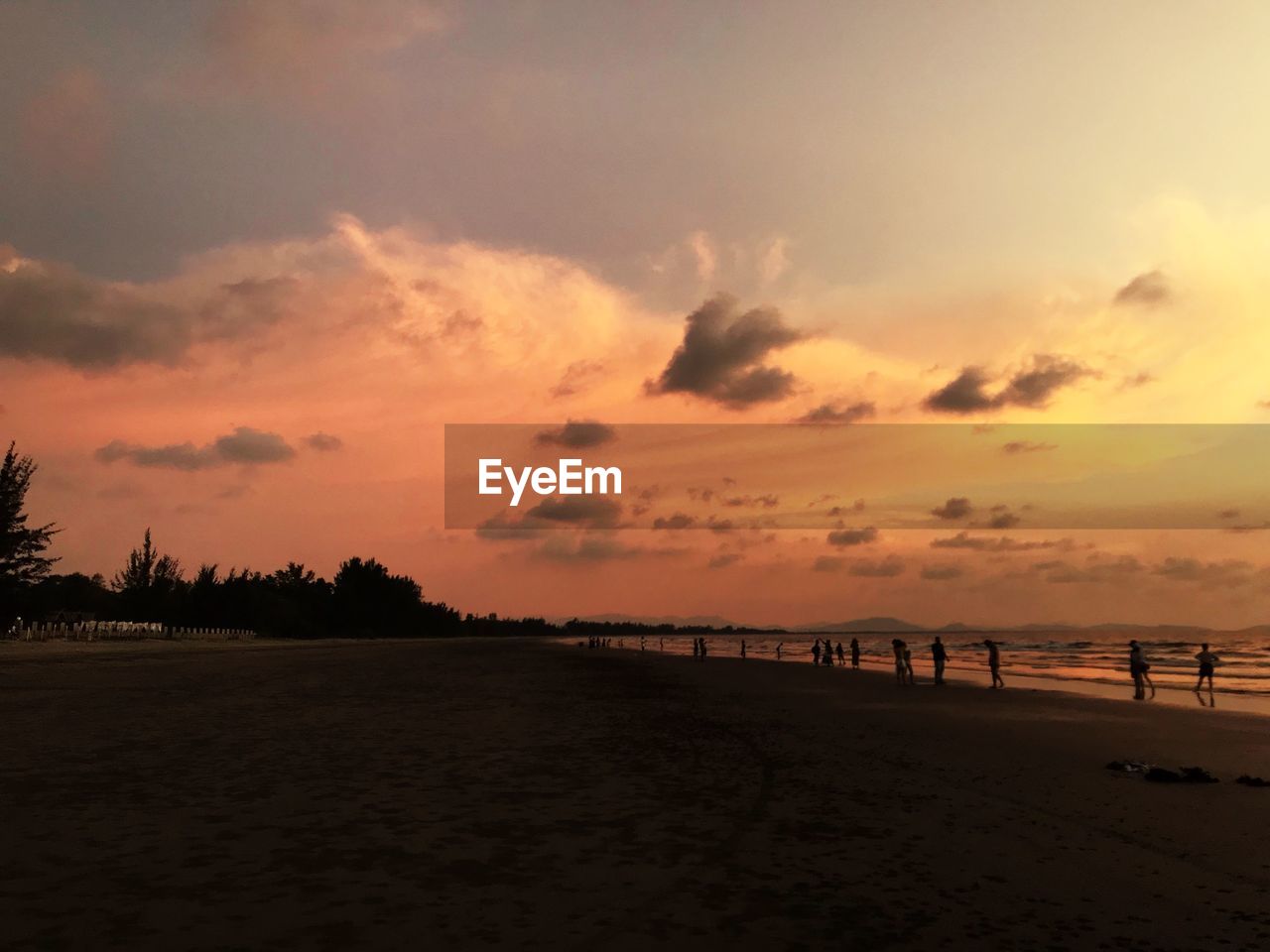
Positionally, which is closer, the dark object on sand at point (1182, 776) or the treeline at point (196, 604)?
the dark object on sand at point (1182, 776)

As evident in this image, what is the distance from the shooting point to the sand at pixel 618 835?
7.04m

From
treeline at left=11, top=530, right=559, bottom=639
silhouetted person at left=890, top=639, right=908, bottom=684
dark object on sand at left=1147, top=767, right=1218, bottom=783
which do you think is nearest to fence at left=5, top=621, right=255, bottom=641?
treeline at left=11, top=530, right=559, bottom=639

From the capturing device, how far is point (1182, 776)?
557 inches

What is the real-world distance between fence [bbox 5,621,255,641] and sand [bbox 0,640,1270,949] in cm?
5732

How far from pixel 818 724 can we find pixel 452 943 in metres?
17.2

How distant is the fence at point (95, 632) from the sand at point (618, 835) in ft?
188

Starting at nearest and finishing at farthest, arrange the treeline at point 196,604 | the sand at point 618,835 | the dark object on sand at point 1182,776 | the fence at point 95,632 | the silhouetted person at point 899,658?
the sand at point 618,835 → the dark object on sand at point 1182,776 → the silhouetted person at point 899,658 → the fence at point 95,632 → the treeline at point 196,604

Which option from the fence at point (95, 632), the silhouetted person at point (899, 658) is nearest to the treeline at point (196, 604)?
the fence at point (95, 632)

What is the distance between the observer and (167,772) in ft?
46.0

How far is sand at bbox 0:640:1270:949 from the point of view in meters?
7.04

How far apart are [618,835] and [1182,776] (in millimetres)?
10039

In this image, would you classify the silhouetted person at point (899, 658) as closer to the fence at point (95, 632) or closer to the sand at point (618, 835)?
the sand at point (618, 835)

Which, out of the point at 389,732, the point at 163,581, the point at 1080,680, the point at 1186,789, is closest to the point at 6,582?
the point at 163,581

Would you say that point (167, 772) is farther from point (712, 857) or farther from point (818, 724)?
point (818, 724)
